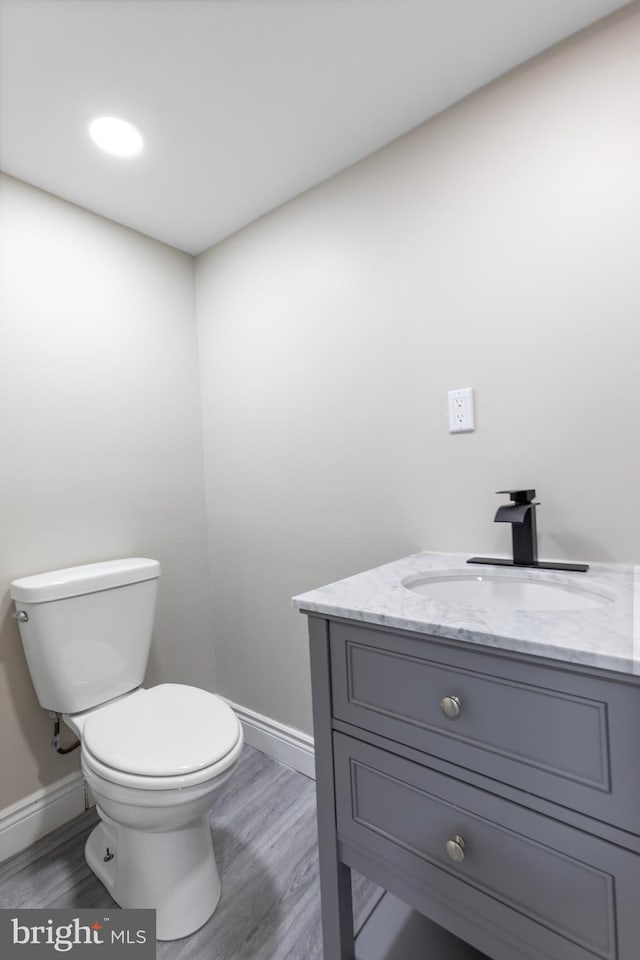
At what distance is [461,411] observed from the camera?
1.33 meters

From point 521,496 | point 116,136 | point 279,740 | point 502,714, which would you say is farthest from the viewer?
point 279,740

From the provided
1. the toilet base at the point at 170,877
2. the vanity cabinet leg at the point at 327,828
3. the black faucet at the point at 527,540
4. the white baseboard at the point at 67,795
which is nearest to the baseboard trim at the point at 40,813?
the white baseboard at the point at 67,795

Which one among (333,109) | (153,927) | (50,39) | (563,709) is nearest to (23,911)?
(153,927)

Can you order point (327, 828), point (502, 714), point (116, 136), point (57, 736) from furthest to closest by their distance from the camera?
1. point (57, 736)
2. point (116, 136)
3. point (327, 828)
4. point (502, 714)

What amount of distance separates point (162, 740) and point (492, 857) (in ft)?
2.63

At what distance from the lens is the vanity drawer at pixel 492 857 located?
657 millimetres

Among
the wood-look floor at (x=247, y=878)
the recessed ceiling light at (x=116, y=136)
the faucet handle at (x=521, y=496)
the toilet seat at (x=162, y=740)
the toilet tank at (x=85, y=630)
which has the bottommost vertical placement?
the wood-look floor at (x=247, y=878)

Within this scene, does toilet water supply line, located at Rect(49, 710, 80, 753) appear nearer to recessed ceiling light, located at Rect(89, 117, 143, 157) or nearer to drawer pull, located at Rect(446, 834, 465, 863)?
drawer pull, located at Rect(446, 834, 465, 863)

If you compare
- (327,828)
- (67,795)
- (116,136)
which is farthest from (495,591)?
(116,136)

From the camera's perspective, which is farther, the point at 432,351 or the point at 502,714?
the point at 432,351

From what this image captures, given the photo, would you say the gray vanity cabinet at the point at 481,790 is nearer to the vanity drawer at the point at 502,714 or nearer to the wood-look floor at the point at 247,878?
the vanity drawer at the point at 502,714

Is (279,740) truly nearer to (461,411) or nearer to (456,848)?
(456,848)

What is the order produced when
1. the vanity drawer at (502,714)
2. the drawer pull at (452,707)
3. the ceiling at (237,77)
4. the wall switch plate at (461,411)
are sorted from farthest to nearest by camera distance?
the wall switch plate at (461,411) → the ceiling at (237,77) → the drawer pull at (452,707) → the vanity drawer at (502,714)

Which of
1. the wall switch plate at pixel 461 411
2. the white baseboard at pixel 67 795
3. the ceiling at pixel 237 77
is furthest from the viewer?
the white baseboard at pixel 67 795
